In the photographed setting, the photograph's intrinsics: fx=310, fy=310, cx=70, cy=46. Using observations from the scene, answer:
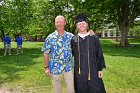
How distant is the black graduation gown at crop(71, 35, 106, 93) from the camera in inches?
243

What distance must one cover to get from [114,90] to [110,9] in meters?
31.1

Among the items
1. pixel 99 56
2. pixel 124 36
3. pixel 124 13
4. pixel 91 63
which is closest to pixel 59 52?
pixel 91 63

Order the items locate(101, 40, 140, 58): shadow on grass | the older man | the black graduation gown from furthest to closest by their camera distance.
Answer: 1. locate(101, 40, 140, 58): shadow on grass
2. the older man
3. the black graduation gown

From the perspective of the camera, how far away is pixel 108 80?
12.5 m

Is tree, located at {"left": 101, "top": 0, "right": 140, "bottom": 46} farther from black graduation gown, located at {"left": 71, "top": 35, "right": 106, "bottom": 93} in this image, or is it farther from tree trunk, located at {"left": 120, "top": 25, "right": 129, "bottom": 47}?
black graduation gown, located at {"left": 71, "top": 35, "right": 106, "bottom": 93}

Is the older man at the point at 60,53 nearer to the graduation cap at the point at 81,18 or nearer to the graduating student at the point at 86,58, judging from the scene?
the graduating student at the point at 86,58

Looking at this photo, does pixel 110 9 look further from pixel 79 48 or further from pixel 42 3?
pixel 79 48

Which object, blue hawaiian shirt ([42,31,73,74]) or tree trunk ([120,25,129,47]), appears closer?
blue hawaiian shirt ([42,31,73,74])

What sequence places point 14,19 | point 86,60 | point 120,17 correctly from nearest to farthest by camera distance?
point 86,60, point 14,19, point 120,17

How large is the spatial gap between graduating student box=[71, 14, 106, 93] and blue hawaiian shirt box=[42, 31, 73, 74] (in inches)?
6.4

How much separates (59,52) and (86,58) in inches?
23.7

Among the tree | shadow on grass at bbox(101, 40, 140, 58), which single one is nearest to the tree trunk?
the tree

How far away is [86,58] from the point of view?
6148mm

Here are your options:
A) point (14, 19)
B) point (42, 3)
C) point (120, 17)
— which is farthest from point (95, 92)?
point (42, 3)
